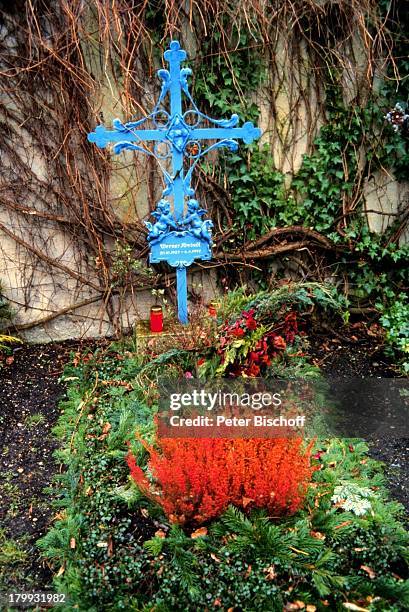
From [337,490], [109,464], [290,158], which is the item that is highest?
[290,158]

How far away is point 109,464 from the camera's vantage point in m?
3.04

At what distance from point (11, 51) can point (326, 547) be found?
3627mm

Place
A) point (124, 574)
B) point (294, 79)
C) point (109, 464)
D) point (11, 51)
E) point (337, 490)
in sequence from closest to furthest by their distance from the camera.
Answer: point (124, 574), point (337, 490), point (109, 464), point (11, 51), point (294, 79)

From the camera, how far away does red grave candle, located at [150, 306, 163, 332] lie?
397 centimetres

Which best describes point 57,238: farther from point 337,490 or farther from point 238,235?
point 337,490

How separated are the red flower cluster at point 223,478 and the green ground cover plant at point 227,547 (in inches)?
2.4

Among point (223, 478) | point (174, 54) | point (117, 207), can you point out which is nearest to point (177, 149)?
point (174, 54)

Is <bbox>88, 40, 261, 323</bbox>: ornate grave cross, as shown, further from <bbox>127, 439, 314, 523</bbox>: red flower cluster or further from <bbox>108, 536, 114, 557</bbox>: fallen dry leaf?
<bbox>108, 536, 114, 557</bbox>: fallen dry leaf

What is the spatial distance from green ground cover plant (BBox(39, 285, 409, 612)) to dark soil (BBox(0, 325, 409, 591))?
10 cm

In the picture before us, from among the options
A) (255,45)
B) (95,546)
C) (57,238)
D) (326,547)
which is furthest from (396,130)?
(95,546)

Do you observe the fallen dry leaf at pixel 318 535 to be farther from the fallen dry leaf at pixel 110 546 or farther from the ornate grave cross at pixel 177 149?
the ornate grave cross at pixel 177 149

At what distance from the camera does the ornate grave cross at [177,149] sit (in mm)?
3549

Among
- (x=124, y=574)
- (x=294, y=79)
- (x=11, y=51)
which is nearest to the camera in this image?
(x=124, y=574)

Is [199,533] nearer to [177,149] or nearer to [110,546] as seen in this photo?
[110,546]
